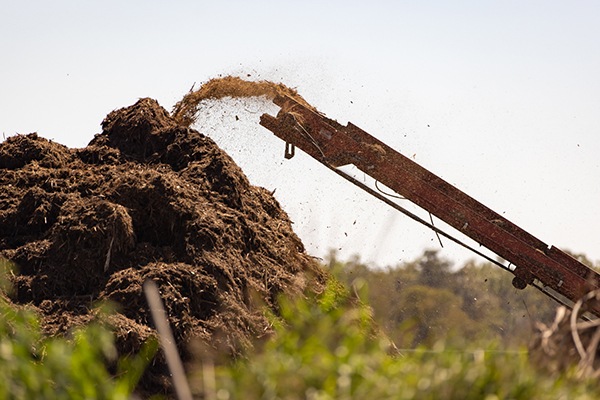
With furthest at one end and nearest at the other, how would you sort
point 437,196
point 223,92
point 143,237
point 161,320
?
point 223,92, point 437,196, point 143,237, point 161,320

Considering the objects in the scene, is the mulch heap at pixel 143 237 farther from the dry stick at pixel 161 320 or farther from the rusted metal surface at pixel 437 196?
the rusted metal surface at pixel 437 196

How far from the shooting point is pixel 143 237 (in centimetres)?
502

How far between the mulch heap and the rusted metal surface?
3.22 feet

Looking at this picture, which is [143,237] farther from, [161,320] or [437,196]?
[437,196]

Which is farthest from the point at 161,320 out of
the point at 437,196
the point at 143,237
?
the point at 437,196

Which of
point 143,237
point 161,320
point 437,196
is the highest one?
point 437,196

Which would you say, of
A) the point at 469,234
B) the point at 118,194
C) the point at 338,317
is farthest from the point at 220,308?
the point at 469,234

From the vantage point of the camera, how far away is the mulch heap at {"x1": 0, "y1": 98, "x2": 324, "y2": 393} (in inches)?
175

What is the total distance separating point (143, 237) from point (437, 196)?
133 inches

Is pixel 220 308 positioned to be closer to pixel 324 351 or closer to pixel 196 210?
pixel 196 210

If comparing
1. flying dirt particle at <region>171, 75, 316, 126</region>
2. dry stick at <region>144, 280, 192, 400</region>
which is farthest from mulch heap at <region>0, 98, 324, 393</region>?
flying dirt particle at <region>171, 75, 316, 126</region>

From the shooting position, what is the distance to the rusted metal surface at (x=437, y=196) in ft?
19.5

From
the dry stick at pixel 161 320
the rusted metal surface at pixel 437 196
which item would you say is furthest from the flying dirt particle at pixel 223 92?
the dry stick at pixel 161 320

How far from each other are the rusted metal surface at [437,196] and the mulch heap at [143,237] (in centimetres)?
98
